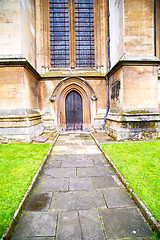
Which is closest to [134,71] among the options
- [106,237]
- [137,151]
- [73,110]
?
[137,151]

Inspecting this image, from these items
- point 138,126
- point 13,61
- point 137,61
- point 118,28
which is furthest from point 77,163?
point 118,28

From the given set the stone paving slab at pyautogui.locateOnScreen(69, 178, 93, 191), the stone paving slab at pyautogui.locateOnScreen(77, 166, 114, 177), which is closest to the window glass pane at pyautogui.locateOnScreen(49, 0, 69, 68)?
the stone paving slab at pyautogui.locateOnScreen(77, 166, 114, 177)

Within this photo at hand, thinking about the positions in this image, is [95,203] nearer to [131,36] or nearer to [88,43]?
[131,36]

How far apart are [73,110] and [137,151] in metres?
5.95

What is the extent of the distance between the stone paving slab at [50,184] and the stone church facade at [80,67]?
3.64 m

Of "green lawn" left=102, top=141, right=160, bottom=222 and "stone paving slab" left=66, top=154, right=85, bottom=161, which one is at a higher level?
"green lawn" left=102, top=141, right=160, bottom=222

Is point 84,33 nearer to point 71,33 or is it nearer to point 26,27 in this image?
point 71,33

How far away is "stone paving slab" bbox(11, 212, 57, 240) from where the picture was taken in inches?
72.8

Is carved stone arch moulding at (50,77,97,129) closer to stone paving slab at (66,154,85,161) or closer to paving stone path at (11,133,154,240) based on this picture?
stone paving slab at (66,154,85,161)

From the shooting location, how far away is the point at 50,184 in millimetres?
3117

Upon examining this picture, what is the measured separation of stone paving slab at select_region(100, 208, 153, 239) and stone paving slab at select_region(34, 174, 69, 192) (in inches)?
41.1

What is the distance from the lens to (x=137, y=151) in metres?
4.87

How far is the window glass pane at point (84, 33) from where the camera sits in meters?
9.97

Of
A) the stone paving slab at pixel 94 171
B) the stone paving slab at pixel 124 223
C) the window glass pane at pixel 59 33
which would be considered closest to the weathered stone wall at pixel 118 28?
the window glass pane at pixel 59 33
